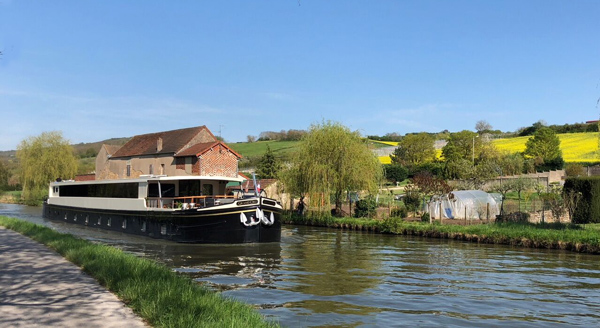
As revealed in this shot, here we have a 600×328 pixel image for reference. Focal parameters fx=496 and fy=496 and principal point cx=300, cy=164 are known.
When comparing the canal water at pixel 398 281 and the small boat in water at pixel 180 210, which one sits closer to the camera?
the canal water at pixel 398 281

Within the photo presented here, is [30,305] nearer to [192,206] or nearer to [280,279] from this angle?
[280,279]

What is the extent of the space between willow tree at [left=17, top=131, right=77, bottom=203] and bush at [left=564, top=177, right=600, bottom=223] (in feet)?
186

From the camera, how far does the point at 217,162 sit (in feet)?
166

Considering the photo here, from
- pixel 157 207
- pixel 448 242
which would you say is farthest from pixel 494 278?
pixel 157 207

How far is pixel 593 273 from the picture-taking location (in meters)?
15.7

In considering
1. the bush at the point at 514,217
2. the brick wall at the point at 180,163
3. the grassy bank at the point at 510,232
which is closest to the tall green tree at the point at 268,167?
the brick wall at the point at 180,163

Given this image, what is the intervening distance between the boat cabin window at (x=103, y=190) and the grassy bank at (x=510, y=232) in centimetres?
1368

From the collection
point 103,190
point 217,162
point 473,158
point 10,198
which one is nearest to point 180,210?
point 103,190

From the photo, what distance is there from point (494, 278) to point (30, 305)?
12148 millimetres

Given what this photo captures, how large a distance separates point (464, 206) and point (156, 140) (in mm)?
37315

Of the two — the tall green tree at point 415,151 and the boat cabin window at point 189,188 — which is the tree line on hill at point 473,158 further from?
the boat cabin window at point 189,188

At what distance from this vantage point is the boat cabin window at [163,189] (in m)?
26.3

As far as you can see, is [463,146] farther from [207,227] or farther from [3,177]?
[3,177]

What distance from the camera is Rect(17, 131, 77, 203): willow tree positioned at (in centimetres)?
6128
